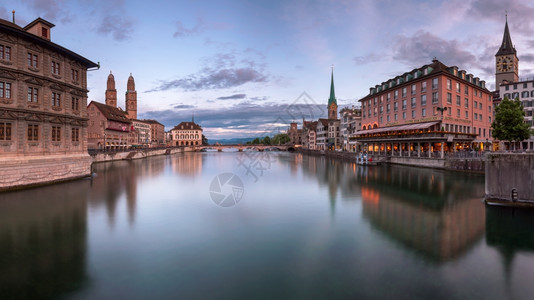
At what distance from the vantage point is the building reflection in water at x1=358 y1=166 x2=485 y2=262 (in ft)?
37.8

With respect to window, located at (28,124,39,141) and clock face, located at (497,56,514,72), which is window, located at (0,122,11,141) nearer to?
window, located at (28,124,39,141)

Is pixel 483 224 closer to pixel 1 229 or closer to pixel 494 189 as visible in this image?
pixel 494 189

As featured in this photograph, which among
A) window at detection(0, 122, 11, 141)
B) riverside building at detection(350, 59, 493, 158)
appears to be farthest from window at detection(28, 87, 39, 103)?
riverside building at detection(350, 59, 493, 158)

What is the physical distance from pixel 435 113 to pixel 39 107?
2138 inches

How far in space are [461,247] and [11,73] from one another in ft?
107

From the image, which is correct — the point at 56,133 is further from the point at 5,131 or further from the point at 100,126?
the point at 100,126

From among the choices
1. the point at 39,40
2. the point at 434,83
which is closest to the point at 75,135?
the point at 39,40

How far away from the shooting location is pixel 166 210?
18359 millimetres

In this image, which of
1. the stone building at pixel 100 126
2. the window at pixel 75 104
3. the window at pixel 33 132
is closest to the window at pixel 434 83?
the window at pixel 75 104

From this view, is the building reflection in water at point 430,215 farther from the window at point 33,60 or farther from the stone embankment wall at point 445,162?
the window at point 33,60

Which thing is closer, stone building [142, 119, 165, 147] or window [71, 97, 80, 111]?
window [71, 97, 80, 111]

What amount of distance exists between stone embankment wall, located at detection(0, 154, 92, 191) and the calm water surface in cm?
187

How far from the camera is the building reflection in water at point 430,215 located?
1153 centimetres

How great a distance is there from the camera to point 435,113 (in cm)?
4606
